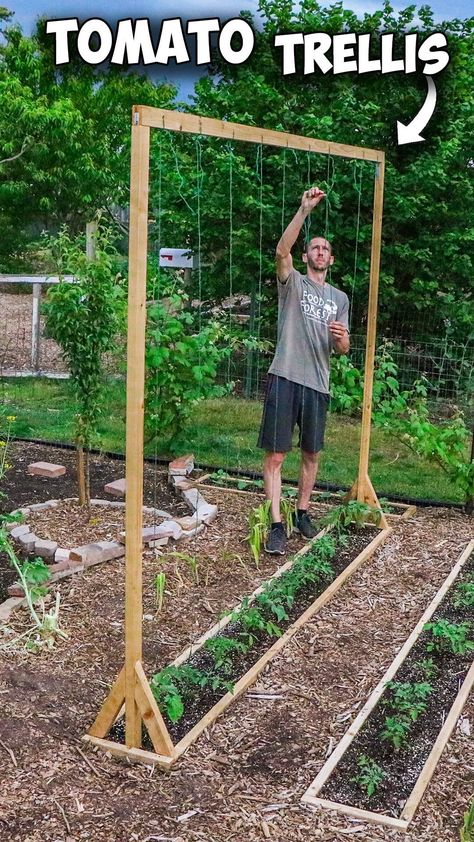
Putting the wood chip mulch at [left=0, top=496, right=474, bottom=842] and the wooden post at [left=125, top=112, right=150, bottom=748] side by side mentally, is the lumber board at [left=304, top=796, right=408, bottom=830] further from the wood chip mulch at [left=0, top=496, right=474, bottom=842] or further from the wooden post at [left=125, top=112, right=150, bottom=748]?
the wooden post at [left=125, top=112, right=150, bottom=748]

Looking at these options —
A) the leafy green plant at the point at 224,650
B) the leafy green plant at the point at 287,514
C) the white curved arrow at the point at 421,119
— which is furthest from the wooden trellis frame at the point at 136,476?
the white curved arrow at the point at 421,119

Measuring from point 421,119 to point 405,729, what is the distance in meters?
Answer: 6.69

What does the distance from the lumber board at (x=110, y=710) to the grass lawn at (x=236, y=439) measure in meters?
→ 2.98

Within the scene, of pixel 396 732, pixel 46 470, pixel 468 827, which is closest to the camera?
pixel 468 827

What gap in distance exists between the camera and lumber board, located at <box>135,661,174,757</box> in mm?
2945

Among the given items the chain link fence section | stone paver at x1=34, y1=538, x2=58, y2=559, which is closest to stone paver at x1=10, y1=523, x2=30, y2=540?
stone paver at x1=34, y1=538, x2=58, y2=559

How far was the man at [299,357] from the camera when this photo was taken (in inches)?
190

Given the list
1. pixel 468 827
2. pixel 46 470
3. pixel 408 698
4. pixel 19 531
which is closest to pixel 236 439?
pixel 46 470

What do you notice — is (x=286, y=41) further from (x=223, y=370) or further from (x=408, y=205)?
(x=223, y=370)

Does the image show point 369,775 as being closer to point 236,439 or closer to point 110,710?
point 110,710

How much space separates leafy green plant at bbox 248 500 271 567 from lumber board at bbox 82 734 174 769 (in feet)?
5.96

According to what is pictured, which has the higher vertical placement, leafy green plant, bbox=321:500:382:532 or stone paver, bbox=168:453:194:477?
stone paver, bbox=168:453:194:477

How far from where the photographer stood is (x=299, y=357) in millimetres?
4891

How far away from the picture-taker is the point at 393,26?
356 inches
